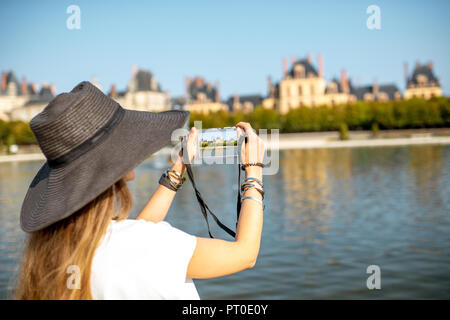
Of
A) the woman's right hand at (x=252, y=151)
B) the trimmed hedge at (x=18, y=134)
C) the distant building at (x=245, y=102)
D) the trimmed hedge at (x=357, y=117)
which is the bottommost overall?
the woman's right hand at (x=252, y=151)

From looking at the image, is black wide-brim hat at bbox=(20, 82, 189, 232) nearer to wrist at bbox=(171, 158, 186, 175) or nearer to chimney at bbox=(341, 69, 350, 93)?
wrist at bbox=(171, 158, 186, 175)

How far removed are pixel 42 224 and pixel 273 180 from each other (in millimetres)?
14508

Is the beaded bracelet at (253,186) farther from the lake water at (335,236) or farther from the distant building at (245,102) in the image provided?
the distant building at (245,102)

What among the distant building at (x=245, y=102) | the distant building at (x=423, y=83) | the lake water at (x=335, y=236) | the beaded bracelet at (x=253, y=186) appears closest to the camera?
the beaded bracelet at (x=253, y=186)

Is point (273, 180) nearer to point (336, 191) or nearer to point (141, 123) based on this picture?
point (336, 191)

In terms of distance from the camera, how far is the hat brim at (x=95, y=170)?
1.17 m

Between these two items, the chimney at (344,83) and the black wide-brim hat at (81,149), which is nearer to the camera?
the black wide-brim hat at (81,149)

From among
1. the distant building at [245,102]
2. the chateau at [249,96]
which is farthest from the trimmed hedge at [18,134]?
the distant building at [245,102]

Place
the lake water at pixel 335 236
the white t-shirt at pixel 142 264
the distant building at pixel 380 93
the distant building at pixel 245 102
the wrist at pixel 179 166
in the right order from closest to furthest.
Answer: the white t-shirt at pixel 142 264 < the wrist at pixel 179 166 < the lake water at pixel 335 236 < the distant building at pixel 380 93 < the distant building at pixel 245 102

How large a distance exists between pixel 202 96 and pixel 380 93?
2885cm

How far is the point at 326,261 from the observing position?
20.2 ft

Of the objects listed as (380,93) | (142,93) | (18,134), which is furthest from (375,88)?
(18,134)

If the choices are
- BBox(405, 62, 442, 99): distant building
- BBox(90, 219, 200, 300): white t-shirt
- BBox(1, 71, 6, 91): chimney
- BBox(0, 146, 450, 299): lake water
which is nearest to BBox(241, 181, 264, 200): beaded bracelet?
BBox(90, 219, 200, 300): white t-shirt

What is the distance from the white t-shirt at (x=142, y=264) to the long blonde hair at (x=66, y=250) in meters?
0.03
